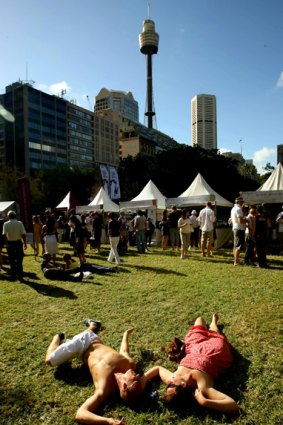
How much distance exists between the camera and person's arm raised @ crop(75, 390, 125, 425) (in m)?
2.95

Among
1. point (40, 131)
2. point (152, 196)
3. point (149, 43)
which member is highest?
point (149, 43)

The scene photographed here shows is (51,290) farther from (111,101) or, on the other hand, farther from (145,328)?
(111,101)

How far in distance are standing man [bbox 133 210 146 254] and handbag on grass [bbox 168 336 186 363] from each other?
8.82 m

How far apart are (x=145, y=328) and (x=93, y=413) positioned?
6.67 ft

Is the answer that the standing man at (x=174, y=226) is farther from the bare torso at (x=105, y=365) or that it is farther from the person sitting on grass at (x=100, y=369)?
the bare torso at (x=105, y=365)

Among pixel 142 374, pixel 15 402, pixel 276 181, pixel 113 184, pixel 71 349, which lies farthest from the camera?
pixel 113 184

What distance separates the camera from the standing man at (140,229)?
12.9 m

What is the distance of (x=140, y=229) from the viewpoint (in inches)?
516

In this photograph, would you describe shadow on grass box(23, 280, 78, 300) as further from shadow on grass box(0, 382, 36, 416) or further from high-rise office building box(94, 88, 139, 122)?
high-rise office building box(94, 88, 139, 122)

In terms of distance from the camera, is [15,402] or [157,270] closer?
[15,402]

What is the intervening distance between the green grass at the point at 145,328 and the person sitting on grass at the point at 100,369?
14 centimetres

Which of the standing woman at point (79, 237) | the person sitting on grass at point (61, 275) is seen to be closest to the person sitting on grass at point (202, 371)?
the person sitting on grass at point (61, 275)

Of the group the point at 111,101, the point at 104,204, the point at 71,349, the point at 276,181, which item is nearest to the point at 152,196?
the point at 104,204

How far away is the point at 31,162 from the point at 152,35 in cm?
10768
